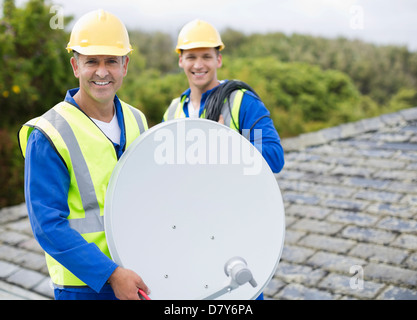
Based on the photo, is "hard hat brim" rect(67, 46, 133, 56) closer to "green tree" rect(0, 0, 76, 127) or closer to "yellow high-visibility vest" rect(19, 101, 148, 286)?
"yellow high-visibility vest" rect(19, 101, 148, 286)

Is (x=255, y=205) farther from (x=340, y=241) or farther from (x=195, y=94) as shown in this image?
(x=340, y=241)

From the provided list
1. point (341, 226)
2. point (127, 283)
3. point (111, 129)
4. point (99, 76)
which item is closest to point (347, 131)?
point (341, 226)

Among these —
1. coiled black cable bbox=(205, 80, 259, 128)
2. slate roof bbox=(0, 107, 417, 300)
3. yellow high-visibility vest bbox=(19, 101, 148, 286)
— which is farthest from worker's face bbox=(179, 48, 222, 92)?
slate roof bbox=(0, 107, 417, 300)

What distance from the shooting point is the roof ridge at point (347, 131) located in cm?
748

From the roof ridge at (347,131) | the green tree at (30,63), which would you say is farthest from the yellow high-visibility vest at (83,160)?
the green tree at (30,63)

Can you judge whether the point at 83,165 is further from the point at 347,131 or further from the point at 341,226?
the point at 347,131

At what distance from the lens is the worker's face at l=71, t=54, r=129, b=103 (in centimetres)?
202

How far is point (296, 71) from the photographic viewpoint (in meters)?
17.3

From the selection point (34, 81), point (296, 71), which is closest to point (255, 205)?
point (34, 81)

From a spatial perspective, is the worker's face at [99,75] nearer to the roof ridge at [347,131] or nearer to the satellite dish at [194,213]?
the satellite dish at [194,213]

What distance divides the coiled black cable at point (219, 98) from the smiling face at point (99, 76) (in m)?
0.72

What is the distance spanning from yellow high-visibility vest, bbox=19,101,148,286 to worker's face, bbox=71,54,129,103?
115mm

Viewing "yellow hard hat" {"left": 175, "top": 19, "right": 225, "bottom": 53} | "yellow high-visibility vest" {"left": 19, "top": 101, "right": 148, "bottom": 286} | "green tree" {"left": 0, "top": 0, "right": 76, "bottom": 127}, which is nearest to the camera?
"yellow high-visibility vest" {"left": 19, "top": 101, "right": 148, "bottom": 286}

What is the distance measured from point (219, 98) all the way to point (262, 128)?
0.30 metres
